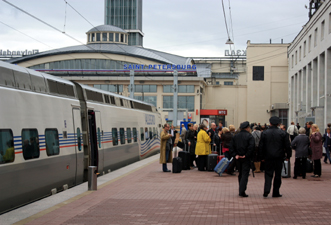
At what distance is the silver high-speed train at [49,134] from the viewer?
31.2 ft

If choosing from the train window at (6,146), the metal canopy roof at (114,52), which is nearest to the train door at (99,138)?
the train window at (6,146)

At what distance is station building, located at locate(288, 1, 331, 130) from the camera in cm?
3198

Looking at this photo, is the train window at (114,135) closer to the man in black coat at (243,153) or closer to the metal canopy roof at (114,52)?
the man in black coat at (243,153)

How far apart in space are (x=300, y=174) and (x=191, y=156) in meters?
4.99

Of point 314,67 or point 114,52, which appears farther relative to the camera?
point 114,52

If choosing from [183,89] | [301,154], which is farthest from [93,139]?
[183,89]

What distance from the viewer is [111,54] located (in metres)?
84.1

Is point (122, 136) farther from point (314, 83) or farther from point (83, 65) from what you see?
point (83, 65)

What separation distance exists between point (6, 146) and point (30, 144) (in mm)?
1302

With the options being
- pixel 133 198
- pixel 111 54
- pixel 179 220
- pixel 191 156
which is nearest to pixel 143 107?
pixel 191 156

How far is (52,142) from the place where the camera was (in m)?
12.1

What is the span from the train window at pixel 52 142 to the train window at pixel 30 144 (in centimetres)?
69

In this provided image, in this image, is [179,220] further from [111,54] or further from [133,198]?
[111,54]

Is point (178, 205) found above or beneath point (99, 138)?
beneath
